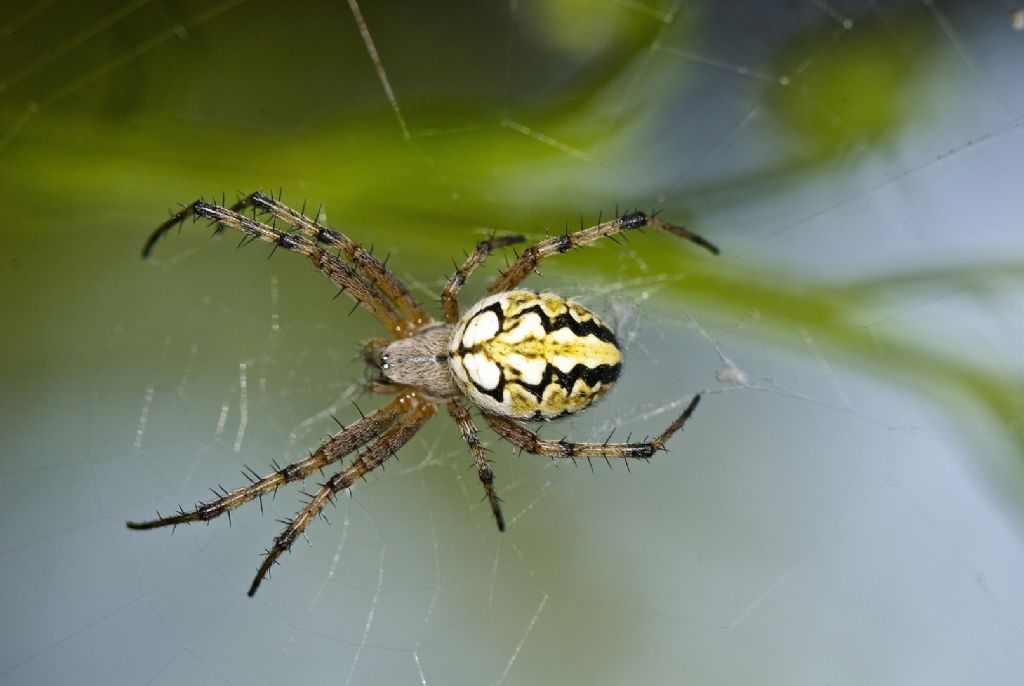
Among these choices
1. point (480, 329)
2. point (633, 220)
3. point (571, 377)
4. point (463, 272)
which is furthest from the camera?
point (463, 272)

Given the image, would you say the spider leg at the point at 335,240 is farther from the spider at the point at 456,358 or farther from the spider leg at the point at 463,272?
the spider leg at the point at 463,272

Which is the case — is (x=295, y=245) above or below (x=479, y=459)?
above

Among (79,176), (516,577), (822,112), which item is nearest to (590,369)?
(516,577)

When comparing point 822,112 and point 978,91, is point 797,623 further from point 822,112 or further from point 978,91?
point 978,91

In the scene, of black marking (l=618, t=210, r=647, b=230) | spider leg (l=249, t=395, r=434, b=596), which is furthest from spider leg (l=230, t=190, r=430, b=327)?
black marking (l=618, t=210, r=647, b=230)

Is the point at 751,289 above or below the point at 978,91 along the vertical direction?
below

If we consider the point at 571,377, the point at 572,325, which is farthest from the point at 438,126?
the point at 571,377

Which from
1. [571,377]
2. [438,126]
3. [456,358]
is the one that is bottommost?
[571,377]

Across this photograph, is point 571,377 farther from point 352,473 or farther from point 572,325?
point 352,473
